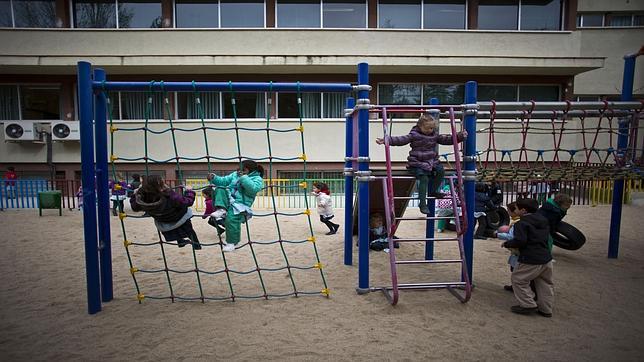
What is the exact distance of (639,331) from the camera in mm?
2996

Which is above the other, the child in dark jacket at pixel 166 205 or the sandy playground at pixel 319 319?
the child in dark jacket at pixel 166 205

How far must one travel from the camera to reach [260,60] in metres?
11.1

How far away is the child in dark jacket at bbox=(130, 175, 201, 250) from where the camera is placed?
3328 mm

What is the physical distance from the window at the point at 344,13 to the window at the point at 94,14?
6684 mm

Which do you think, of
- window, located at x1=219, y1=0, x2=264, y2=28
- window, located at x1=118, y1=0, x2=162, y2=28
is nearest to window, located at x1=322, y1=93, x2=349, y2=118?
window, located at x1=219, y1=0, x2=264, y2=28

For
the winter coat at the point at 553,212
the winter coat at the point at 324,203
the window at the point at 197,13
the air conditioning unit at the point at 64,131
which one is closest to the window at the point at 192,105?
Answer: the window at the point at 197,13

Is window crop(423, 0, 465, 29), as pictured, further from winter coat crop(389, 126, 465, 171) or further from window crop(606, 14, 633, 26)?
winter coat crop(389, 126, 465, 171)

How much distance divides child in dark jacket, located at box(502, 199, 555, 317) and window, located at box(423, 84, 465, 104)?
31.7ft

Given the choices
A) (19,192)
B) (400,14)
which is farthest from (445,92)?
(19,192)

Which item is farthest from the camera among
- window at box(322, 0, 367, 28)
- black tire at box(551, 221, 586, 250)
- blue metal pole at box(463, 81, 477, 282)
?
window at box(322, 0, 367, 28)

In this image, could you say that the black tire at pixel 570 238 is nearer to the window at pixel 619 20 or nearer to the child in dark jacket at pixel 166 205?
the child in dark jacket at pixel 166 205

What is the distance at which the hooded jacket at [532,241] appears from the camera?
3158 millimetres

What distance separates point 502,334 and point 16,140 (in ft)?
45.6

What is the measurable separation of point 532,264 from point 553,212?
1845 millimetres
